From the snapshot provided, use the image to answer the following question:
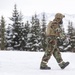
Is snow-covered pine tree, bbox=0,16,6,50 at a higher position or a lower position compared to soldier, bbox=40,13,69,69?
lower

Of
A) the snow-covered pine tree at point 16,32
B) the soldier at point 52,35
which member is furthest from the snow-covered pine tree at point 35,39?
the soldier at point 52,35

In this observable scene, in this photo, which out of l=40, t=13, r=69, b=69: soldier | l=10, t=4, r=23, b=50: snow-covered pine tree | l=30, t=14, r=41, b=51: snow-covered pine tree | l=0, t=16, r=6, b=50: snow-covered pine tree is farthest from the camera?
l=0, t=16, r=6, b=50: snow-covered pine tree

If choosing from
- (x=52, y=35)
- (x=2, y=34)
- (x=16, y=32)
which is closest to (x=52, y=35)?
(x=52, y=35)

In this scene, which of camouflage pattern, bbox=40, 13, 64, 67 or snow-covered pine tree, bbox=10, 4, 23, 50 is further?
snow-covered pine tree, bbox=10, 4, 23, 50

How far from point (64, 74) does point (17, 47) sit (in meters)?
43.8

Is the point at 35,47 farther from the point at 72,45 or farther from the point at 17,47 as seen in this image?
the point at 72,45

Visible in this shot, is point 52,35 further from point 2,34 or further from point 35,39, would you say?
point 2,34

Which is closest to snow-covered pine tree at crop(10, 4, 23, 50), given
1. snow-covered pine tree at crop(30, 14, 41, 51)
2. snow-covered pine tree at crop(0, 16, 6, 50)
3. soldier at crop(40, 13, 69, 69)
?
snow-covered pine tree at crop(30, 14, 41, 51)

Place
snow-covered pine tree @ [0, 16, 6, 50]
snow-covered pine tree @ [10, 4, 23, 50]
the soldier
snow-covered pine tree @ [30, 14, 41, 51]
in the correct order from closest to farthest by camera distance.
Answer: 1. the soldier
2. snow-covered pine tree @ [10, 4, 23, 50]
3. snow-covered pine tree @ [30, 14, 41, 51]
4. snow-covered pine tree @ [0, 16, 6, 50]

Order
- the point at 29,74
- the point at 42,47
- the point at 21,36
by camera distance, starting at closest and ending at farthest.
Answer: the point at 29,74
the point at 21,36
the point at 42,47

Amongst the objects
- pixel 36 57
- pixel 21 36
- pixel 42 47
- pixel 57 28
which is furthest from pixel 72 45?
pixel 57 28

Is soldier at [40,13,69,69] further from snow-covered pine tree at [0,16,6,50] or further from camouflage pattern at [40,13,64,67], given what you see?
snow-covered pine tree at [0,16,6,50]

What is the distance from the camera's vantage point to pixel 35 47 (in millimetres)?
52312

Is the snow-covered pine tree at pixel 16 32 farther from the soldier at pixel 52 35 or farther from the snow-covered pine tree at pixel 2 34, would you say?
the soldier at pixel 52 35
